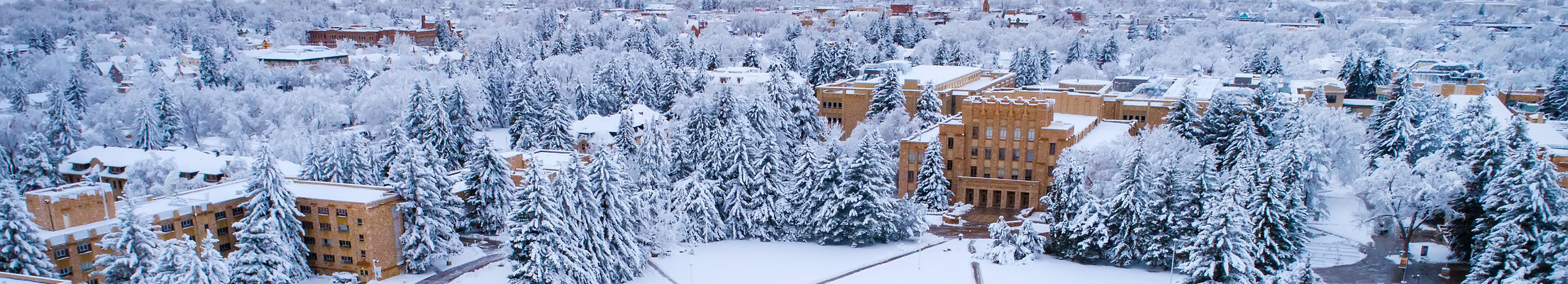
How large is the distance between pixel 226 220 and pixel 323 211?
385 cm

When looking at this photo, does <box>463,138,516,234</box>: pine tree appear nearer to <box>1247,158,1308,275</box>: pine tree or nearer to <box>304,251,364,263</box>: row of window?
<box>304,251,364,263</box>: row of window

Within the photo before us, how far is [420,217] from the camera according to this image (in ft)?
136

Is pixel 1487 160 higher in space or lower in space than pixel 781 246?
higher

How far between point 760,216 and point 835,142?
201 inches

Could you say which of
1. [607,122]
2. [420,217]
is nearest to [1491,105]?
[607,122]

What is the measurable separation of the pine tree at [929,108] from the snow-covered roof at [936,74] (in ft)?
12.7

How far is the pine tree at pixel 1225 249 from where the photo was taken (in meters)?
32.6

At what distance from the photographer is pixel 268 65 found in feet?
351

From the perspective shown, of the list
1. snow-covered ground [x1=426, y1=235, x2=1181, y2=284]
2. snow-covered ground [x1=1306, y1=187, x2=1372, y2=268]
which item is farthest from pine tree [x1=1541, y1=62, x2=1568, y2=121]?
snow-covered ground [x1=426, y1=235, x2=1181, y2=284]

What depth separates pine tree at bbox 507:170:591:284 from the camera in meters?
37.2

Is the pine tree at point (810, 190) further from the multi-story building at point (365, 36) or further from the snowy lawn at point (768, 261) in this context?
the multi-story building at point (365, 36)

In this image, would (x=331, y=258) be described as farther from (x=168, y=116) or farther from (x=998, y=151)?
(x=168, y=116)

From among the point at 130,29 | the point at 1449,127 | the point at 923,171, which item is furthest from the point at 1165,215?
the point at 130,29

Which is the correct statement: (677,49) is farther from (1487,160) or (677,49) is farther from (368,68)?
(1487,160)
